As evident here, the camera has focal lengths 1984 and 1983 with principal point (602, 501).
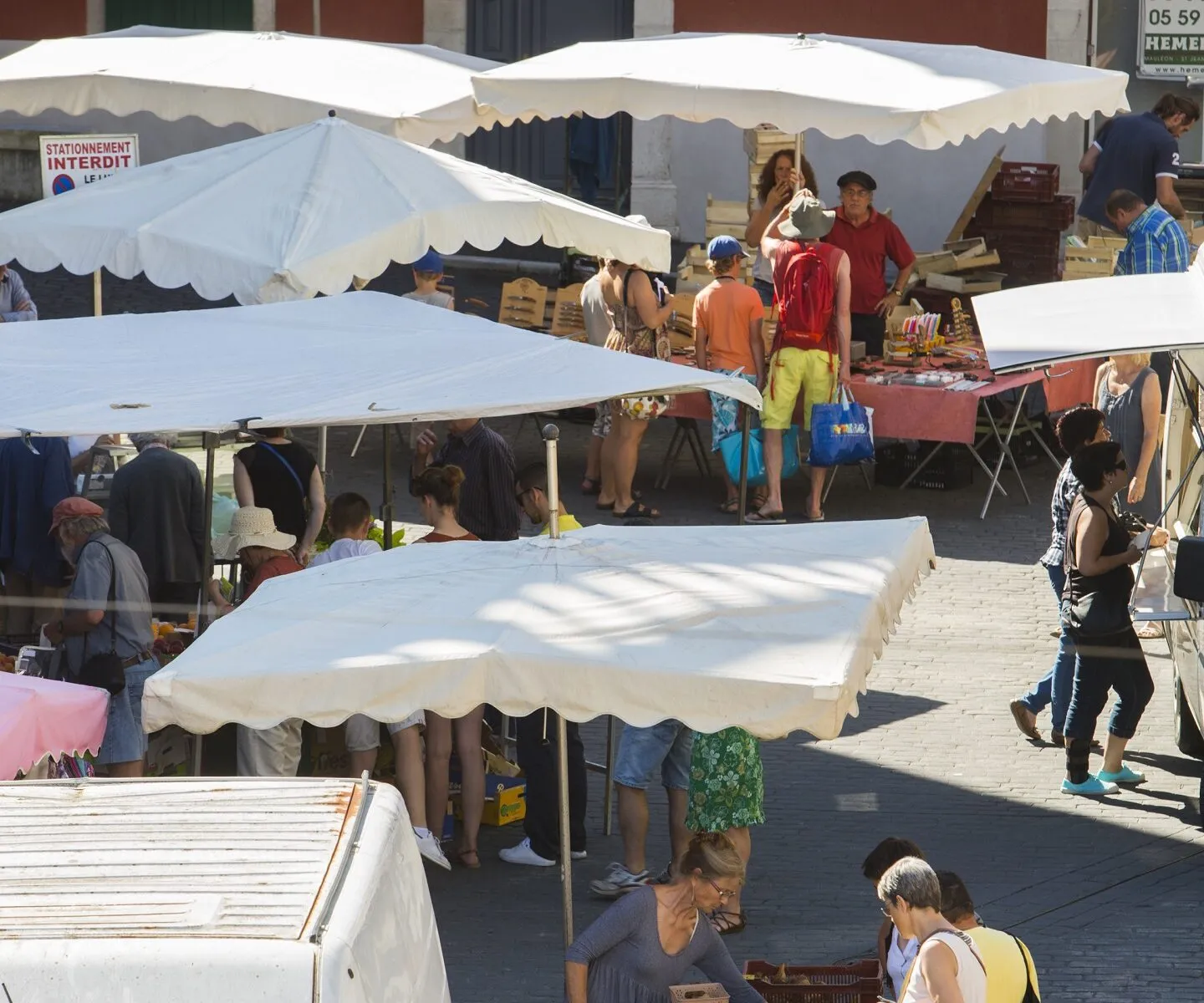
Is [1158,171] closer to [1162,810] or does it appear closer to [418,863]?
[1162,810]

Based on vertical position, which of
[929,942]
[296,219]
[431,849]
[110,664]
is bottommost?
[431,849]

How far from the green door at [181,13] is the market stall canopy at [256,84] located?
8242 millimetres

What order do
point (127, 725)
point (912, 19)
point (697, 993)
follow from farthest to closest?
1. point (912, 19)
2. point (127, 725)
3. point (697, 993)

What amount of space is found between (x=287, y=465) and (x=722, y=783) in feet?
12.0

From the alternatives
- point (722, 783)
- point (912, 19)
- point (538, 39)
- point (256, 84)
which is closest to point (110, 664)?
point (722, 783)

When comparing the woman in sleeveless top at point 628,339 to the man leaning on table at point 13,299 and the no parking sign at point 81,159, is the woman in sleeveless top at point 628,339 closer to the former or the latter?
the no parking sign at point 81,159

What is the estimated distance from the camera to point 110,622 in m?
8.42

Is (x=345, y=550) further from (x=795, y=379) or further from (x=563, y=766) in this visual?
(x=795, y=379)

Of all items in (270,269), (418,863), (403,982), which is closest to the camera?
(403,982)

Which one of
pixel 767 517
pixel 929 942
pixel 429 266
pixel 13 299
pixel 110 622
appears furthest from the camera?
pixel 13 299

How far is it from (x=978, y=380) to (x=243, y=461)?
219 inches

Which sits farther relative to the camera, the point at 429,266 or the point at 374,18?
the point at 374,18

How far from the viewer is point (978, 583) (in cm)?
1260

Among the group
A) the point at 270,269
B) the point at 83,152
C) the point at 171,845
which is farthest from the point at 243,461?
the point at 171,845
